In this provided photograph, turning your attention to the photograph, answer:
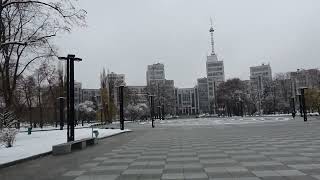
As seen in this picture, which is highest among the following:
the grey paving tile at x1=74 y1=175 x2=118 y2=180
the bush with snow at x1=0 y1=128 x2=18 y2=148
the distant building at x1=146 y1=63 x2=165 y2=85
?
the distant building at x1=146 y1=63 x2=165 y2=85

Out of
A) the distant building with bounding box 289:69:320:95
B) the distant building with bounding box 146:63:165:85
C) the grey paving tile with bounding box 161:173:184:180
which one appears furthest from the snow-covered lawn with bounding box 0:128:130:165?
the distant building with bounding box 146:63:165:85

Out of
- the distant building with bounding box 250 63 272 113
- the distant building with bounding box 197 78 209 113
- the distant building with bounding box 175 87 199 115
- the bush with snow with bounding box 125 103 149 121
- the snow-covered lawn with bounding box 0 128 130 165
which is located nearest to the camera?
the snow-covered lawn with bounding box 0 128 130 165

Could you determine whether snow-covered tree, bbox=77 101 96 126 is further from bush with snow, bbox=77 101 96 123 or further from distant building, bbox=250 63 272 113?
distant building, bbox=250 63 272 113

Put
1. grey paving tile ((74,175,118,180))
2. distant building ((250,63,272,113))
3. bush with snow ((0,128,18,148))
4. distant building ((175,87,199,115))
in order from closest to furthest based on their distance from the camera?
1. grey paving tile ((74,175,118,180))
2. bush with snow ((0,128,18,148))
3. distant building ((250,63,272,113))
4. distant building ((175,87,199,115))

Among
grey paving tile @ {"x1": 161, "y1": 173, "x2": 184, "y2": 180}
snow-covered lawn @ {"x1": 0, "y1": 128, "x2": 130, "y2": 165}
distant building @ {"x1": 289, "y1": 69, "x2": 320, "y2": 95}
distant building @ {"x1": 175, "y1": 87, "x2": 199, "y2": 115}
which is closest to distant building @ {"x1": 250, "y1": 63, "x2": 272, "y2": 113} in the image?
distant building @ {"x1": 289, "y1": 69, "x2": 320, "y2": 95}

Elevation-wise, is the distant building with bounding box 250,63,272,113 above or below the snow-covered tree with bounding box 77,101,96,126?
above

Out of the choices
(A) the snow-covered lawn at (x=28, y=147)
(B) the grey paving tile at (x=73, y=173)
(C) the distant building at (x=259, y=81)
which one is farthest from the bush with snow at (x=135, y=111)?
(B) the grey paving tile at (x=73, y=173)

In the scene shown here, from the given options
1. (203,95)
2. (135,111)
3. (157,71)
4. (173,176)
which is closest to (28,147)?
(173,176)

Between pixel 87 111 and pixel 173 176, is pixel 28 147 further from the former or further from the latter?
pixel 87 111

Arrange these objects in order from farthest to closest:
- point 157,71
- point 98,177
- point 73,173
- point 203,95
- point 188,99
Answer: point 188,99 → point 203,95 → point 157,71 → point 73,173 → point 98,177

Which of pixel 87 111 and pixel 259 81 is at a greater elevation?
pixel 259 81

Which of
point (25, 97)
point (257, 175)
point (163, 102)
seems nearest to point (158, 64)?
point (163, 102)

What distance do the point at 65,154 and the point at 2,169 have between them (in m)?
4.84

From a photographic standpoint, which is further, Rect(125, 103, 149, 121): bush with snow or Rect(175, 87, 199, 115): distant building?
Rect(175, 87, 199, 115): distant building
